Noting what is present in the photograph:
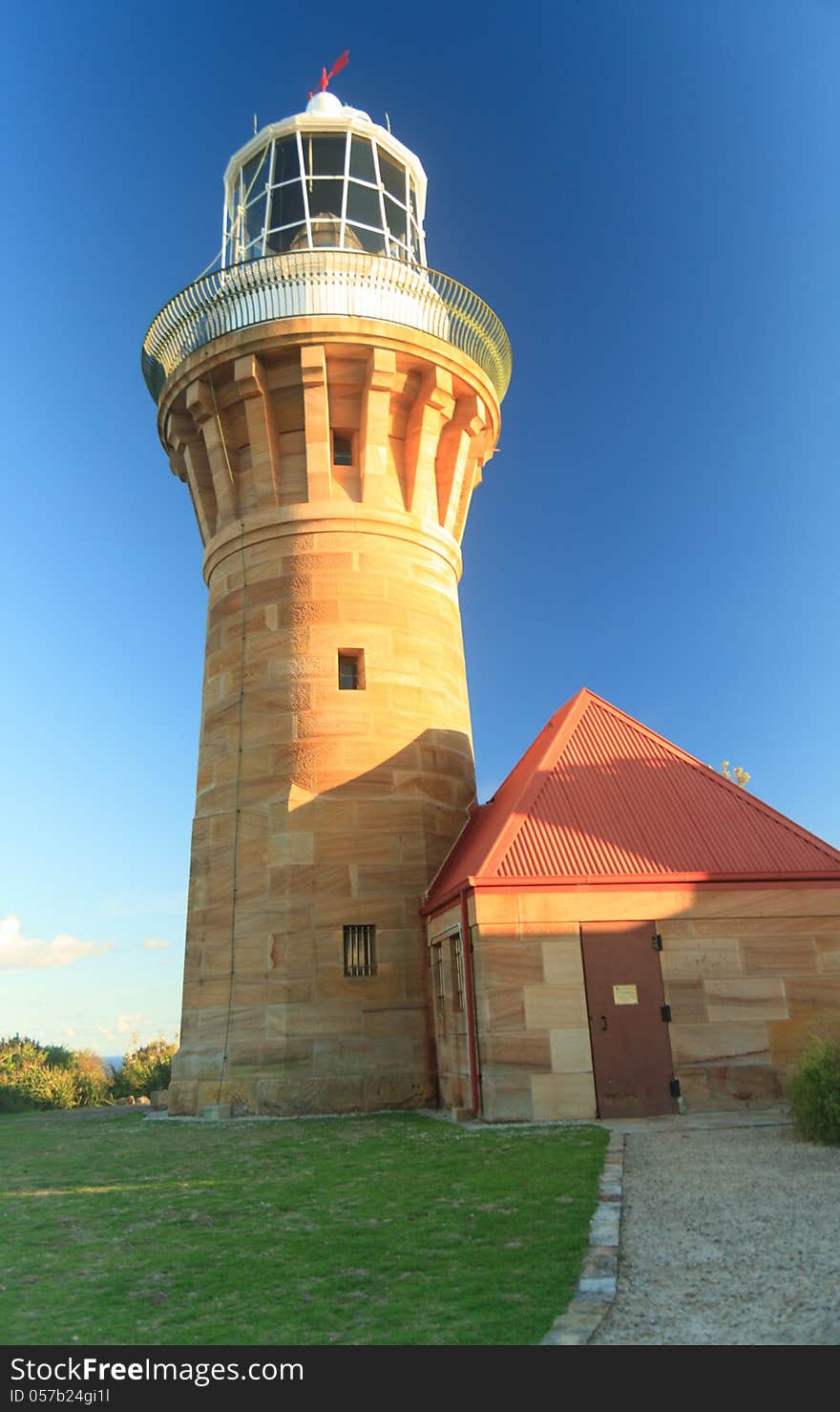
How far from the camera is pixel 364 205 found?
24906mm

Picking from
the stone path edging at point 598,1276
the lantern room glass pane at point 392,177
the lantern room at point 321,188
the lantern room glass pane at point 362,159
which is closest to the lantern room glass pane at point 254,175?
the lantern room at point 321,188

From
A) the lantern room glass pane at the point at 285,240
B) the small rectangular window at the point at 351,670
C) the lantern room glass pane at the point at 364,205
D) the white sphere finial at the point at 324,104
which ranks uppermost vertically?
the white sphere finial at the point at 324,104

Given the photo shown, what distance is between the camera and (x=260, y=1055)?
706 inches

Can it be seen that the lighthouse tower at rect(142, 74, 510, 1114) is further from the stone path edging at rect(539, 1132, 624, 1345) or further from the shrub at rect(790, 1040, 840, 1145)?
the stone path edging at rect(539, 1132, 624, 1345)

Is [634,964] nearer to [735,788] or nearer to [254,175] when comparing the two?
[735,788]

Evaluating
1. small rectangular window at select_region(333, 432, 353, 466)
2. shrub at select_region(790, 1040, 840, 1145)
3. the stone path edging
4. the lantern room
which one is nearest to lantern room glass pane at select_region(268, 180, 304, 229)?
the lantern room

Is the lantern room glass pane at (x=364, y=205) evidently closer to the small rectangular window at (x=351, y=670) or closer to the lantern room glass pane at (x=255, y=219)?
the lantern room glass pane at (x=255, y=219)

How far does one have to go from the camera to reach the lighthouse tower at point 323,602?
1853 cm

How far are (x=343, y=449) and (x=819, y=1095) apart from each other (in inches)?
686

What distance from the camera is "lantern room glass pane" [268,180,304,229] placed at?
24.7m

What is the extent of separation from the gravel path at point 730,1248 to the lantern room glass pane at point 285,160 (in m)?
24.4
